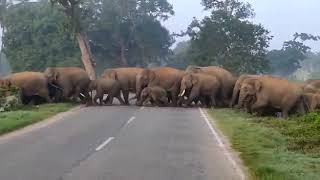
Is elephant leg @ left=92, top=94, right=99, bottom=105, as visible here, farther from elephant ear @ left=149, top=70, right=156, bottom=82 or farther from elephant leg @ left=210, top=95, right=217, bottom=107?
elephant leg @ left=210, top=95, right=217, bottom=107

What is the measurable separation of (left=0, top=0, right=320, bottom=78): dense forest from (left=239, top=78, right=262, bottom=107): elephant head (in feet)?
86.7

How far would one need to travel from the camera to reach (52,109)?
30.6m

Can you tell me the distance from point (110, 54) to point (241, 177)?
6221cm

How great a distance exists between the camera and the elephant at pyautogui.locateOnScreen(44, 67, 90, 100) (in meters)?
36.2

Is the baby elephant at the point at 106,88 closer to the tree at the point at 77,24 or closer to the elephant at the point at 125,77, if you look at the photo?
the elephant at the point at 125,77

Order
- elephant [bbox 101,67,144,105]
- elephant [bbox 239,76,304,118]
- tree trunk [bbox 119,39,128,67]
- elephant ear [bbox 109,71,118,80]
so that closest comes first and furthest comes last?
1. elephant [bbox 239,76,304,118]
2. elephant ear [bbox 109,71,118,80]
3. elephant [bbox 101,67,144,105]
4. tree trunk [bbox 119,39,128,67]

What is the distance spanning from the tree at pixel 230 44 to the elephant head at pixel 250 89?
98.3 feet

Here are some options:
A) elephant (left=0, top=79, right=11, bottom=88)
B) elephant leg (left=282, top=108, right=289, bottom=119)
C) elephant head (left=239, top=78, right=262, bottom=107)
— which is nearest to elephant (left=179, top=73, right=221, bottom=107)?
elephant head (left=239, top=78, right=262, bottom=107)

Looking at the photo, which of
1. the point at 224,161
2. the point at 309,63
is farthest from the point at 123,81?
the point at 309,63

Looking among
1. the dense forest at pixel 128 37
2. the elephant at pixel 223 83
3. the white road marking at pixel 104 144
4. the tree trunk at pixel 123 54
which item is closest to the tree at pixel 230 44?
the dense forest at pixel 128 37

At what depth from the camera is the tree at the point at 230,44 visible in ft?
202

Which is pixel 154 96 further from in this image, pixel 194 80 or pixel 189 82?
pixel 194 80

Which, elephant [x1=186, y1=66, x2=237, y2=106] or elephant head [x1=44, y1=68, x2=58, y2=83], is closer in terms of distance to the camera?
elephant head [x1=44, y1=68, x2=58, y2=83]

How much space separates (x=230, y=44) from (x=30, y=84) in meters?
31.7
